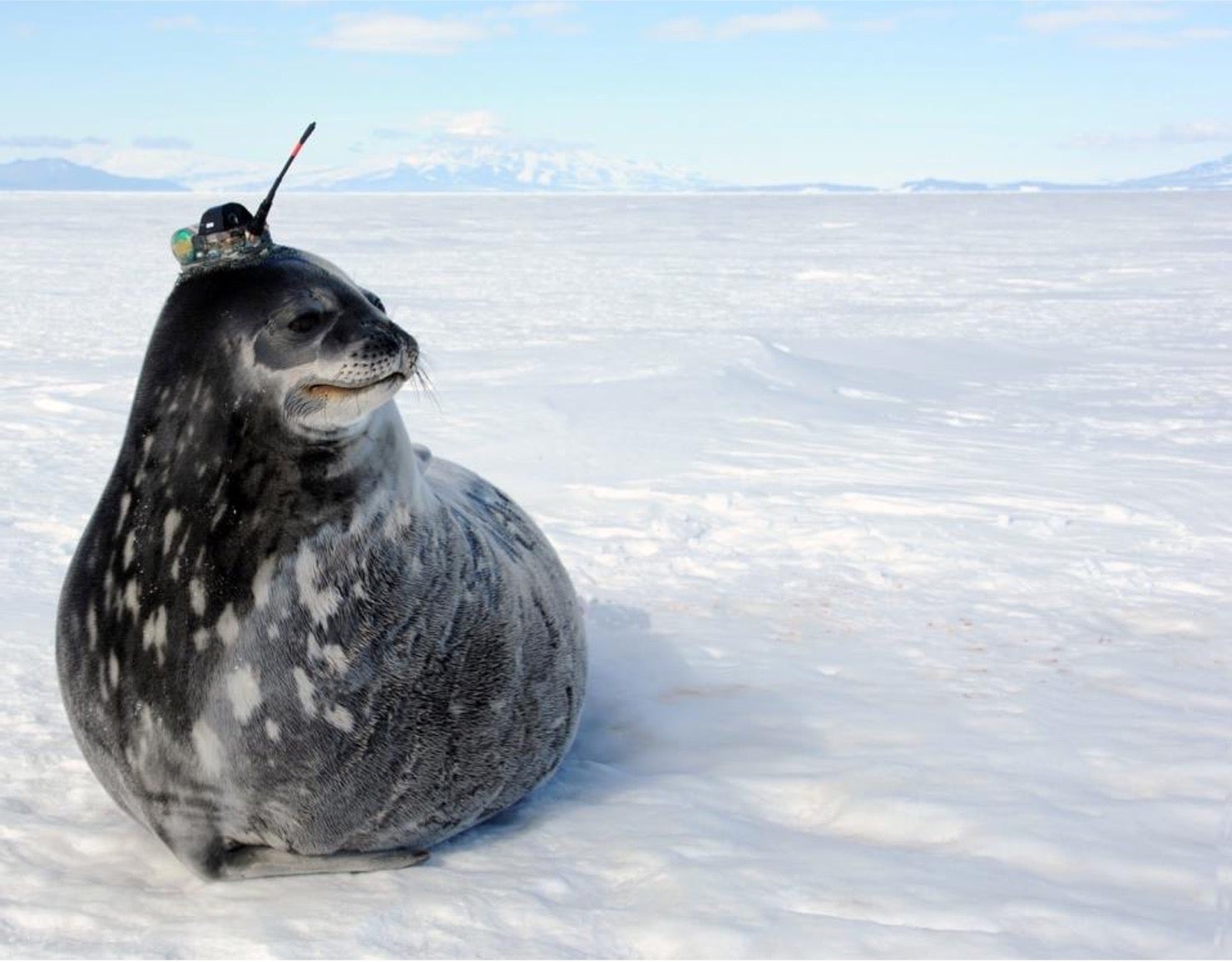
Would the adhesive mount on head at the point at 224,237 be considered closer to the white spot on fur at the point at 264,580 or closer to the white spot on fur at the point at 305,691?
the white spot on fur at the point at 264,580

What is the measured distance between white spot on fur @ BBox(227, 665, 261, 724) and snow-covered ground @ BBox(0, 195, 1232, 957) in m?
0.34

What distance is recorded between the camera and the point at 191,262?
8.56 feet

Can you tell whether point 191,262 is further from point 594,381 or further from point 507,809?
point 594,381

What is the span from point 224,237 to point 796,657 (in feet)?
7.09

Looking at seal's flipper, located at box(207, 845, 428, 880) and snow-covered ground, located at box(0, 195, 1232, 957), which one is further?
seal's flipper, located at box(207, 845, 428, 880)

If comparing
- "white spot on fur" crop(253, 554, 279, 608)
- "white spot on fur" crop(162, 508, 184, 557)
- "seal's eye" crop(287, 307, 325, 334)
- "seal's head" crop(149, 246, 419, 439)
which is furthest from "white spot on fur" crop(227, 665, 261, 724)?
"seal's eye" crop(287, 307, 325, 334)

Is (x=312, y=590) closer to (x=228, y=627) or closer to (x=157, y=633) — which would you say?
(x=228, y=627)

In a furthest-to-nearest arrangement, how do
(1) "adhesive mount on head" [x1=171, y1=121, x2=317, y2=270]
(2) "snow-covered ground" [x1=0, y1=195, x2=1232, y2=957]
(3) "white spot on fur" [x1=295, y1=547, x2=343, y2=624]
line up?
(1) "adhesive mount on head" [x1=171, y1=121, x2=317, y2=270] → (3) "white spot on fur" [x1=295, y1=547, x2=343, y2=624] → (2) "snow-covered ground" [x1=0, y1=195, x2=1232, y2=957]

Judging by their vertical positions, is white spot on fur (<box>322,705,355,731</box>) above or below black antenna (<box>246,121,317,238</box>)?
below

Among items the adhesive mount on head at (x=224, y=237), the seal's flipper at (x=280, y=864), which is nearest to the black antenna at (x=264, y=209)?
the adhesive mount on head at (x=224, y=237)

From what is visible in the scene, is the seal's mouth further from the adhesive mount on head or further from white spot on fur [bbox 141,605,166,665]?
white spot on fur [bbox 141,605,166,665]

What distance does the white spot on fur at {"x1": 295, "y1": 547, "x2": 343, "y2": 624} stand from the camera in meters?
2.45

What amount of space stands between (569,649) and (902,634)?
1505 mm

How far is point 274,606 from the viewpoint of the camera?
2.43m
